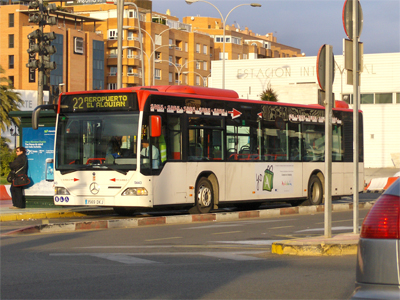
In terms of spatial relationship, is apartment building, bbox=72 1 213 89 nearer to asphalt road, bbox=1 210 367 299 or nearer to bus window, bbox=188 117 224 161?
bus window, bbox=188 117 224 161

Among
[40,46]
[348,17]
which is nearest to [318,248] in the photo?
[348,17]

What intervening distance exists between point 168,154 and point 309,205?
6.72 m

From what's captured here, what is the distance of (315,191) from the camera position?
819 inches

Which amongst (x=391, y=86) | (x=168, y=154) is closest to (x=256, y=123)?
(x=168, y=154)

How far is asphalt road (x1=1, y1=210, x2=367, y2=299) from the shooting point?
6.75 meters

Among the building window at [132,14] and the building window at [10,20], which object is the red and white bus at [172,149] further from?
the building window at [132,14]

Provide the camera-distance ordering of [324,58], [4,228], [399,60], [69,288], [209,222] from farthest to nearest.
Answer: [399,60], [209,222], [4,228], [324,58], [69,288]

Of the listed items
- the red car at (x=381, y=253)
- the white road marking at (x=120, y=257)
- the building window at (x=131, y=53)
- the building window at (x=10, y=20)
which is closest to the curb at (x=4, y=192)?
the white road marking at (x=120, y=257)

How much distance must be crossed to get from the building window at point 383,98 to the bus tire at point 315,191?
4770 centimetres

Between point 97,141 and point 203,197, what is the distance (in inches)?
126

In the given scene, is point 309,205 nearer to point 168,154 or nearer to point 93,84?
point 168,154

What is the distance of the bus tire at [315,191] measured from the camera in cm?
2057

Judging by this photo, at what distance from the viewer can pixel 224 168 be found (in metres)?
17.4

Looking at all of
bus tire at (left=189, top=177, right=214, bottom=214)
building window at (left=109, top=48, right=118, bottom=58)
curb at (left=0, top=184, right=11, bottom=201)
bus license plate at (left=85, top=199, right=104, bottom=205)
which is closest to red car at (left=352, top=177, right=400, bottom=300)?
bus license plate at (left=85, top=199, right=104, bottom=205)
